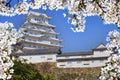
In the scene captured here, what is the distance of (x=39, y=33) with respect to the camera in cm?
6962

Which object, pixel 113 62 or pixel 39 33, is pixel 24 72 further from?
pixel 39 33

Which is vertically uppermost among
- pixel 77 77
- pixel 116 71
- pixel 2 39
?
pixel 2 39

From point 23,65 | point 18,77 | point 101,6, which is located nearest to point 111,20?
point 101,6

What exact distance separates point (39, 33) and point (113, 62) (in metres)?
63.5

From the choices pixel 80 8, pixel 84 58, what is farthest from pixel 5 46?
pixel 84 58

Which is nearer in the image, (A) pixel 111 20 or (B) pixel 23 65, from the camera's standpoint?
(A) pixel 111 20

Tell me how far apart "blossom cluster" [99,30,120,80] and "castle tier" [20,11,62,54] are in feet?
184

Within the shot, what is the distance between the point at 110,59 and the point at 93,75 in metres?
33.0

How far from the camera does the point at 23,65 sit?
14.9 meters

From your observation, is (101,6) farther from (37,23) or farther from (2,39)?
(37,23)

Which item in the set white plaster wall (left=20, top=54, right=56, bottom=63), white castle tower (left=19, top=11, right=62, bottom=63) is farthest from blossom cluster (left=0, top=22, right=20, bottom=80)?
white castle tower (left=19, top=11, right=62, bottom=63)

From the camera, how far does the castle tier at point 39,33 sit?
64.8 meters

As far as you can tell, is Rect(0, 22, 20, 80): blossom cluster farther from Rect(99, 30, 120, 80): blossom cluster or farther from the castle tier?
the castle tier

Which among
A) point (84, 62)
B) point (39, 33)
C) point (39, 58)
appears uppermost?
point (39, 33)
